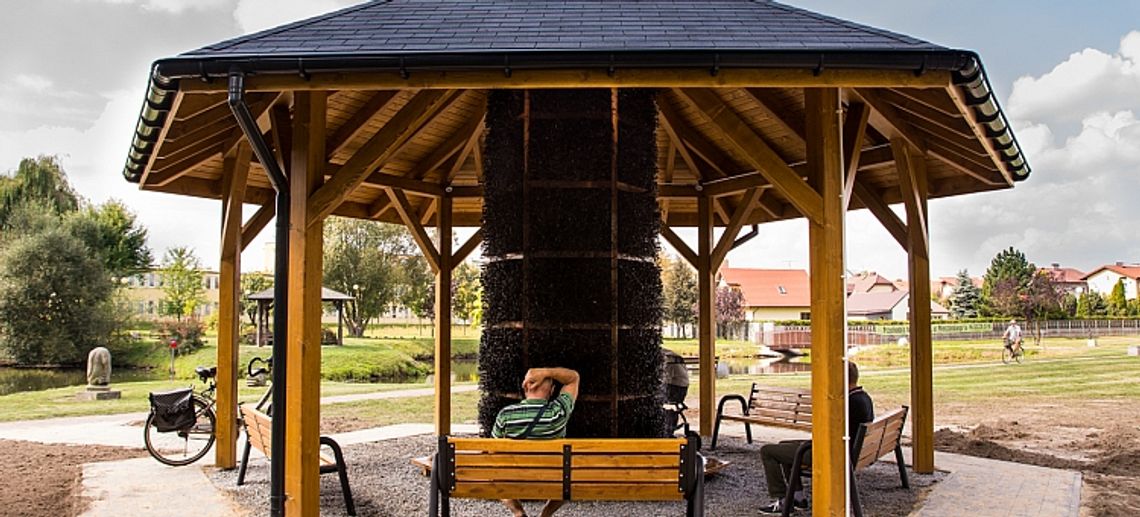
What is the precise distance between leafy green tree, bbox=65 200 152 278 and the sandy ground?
106ft

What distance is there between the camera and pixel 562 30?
5113mm

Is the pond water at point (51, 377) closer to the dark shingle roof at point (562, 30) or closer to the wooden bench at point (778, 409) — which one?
the wooden bench at point (778, 409)

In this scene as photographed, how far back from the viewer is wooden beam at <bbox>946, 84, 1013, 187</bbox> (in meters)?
4.92

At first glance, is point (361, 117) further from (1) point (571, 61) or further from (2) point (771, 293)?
(2) point (771, 293)

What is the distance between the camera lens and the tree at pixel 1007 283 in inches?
1949

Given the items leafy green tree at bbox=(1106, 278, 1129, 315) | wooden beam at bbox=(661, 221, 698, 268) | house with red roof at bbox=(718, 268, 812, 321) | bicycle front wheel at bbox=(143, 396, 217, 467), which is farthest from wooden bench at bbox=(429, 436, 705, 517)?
house with red roof at bbox=(718, 268, 812, 321)

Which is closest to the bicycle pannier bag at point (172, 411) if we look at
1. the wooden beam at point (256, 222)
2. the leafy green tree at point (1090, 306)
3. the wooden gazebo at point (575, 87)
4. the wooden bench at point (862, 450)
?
the wooden beam at point (256, 222)

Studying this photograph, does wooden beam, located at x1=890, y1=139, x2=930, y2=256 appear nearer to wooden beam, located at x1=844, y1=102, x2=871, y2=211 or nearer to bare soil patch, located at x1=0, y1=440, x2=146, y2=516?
wooden beam, located at x1=844, y1=102, x2=871, y2=211

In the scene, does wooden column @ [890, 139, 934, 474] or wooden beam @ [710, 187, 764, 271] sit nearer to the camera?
wooden column @ [890, 139, 934, 474]

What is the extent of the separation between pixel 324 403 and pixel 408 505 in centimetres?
991

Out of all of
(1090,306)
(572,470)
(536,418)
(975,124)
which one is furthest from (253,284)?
(1090,306)

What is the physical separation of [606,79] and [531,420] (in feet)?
7.06

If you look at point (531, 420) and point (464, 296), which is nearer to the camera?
point (531, 420)

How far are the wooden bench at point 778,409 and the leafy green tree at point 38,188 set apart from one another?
34.7 meters
